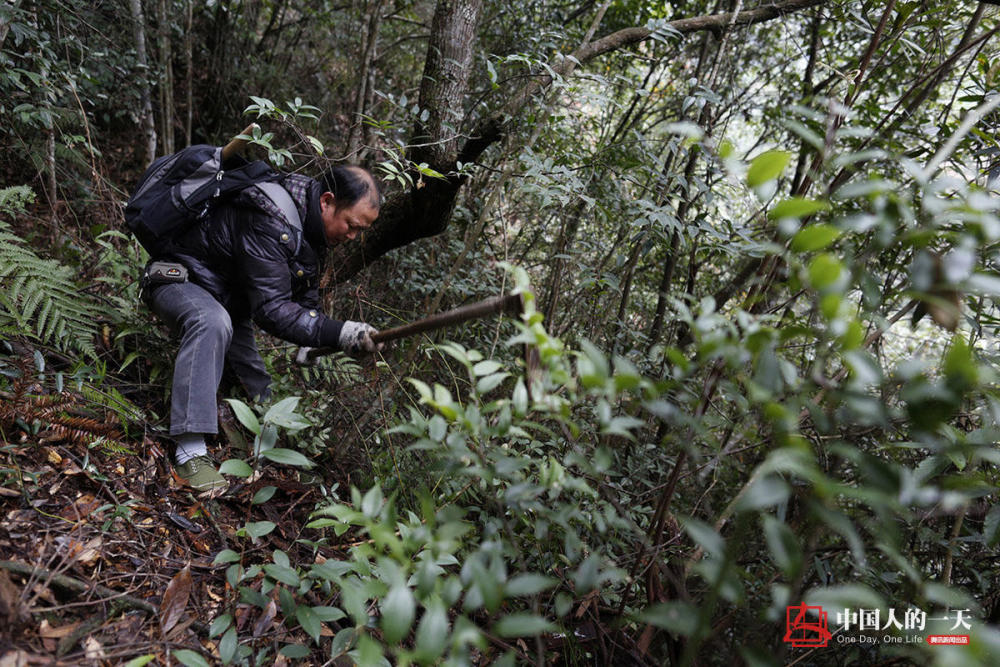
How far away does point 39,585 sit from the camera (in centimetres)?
169

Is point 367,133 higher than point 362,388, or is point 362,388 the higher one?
point 367,133

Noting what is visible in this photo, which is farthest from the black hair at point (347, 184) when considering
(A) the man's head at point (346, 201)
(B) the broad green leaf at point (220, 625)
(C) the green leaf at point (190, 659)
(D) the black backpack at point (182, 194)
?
(C) the green leaf at point (190, 659)

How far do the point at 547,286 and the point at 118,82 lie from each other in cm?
444

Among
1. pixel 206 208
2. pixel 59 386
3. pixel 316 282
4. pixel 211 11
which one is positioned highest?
pixel 211 11

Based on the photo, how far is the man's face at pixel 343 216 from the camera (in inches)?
114

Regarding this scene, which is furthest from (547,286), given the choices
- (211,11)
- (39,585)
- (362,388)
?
(211,11)

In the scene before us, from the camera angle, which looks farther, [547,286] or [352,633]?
[547,286]

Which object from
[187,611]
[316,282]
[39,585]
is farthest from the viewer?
[316,282]

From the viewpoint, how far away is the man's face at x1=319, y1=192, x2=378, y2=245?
2893 mm

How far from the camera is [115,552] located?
197 cm

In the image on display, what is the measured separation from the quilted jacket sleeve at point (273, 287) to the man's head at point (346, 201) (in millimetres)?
235

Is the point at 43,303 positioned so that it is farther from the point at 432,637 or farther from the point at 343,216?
the point at 432,637

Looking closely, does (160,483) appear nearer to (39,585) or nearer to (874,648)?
(39,585)

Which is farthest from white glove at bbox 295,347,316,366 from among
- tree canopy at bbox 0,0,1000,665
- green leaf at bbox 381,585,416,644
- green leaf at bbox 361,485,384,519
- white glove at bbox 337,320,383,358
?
green leaf at bbox 381,585,416,644
